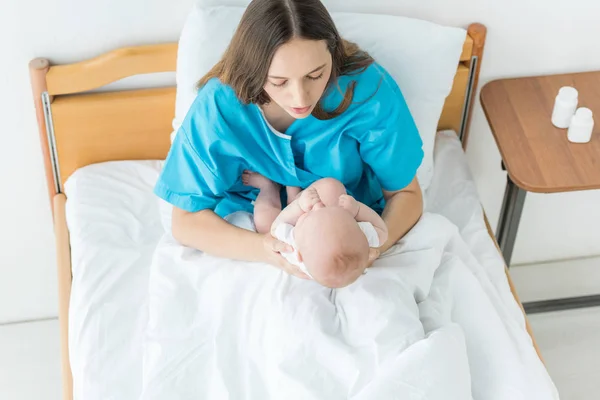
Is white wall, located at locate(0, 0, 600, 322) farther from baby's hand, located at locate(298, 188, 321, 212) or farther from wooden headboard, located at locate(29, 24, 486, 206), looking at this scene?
baby's hand, located at locate(298, 188, 321, 212)

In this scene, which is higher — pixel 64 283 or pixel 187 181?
pixel 187 181

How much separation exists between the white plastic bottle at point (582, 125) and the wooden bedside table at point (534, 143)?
2 cm

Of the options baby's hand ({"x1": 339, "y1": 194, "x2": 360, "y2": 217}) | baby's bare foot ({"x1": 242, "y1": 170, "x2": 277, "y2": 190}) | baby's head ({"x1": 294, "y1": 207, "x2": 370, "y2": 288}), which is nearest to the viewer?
baby's head ({"x1": 294, "y1": 207, "x2": 370, "y2": 288})

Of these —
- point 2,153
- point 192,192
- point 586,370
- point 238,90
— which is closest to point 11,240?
point 2,153

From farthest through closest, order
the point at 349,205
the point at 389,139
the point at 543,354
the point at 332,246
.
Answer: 1. the point at 543,354
2. the point at 389,139
3. the point at 349,205
4. the point at 332,246

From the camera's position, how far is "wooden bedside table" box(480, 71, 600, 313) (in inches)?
61.6

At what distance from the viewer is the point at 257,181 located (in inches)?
59.3

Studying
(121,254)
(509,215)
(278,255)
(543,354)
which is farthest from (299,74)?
(543,354)

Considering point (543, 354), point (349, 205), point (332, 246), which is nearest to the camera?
point (332, 246)

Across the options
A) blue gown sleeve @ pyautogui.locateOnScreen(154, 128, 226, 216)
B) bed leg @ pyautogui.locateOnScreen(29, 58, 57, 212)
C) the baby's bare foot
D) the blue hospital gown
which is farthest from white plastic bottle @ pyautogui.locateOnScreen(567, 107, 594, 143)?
bed leg @ pyautogui.locateOnScreen(29, 58, 57, 212)

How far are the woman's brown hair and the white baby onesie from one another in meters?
0.24

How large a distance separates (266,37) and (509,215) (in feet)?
2.55

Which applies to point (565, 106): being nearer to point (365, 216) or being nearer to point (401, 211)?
point (401, 211)

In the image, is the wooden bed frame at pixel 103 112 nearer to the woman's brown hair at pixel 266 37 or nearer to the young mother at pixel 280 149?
the young mother at pixel 280 149
